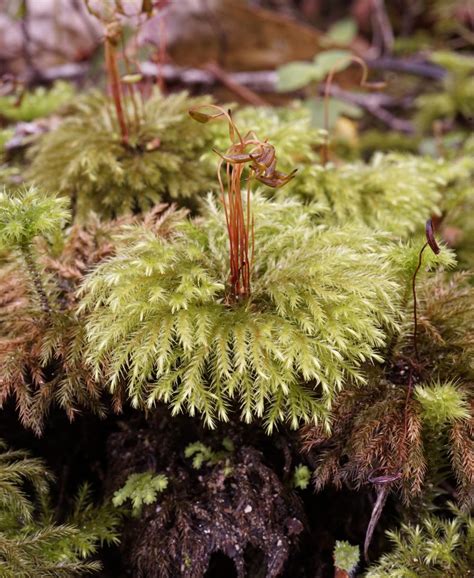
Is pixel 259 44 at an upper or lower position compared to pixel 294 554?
upper

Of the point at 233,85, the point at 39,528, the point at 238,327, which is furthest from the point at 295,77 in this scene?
the point at 39,528

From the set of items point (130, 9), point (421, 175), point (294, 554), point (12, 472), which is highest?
point (130, 9)

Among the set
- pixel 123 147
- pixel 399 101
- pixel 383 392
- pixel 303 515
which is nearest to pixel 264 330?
pixel 383 392

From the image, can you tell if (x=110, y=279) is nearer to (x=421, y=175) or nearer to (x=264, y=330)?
(x=264, y=330)

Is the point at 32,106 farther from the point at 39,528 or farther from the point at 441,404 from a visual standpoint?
the point at 441,404

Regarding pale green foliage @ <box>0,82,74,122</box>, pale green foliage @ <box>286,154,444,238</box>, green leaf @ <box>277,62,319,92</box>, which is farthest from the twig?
pale green foliage @ <box>286,154,444,238</box>

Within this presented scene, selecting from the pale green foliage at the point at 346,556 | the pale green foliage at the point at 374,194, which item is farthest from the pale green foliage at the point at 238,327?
the pale green foliage at the point at 374,194
